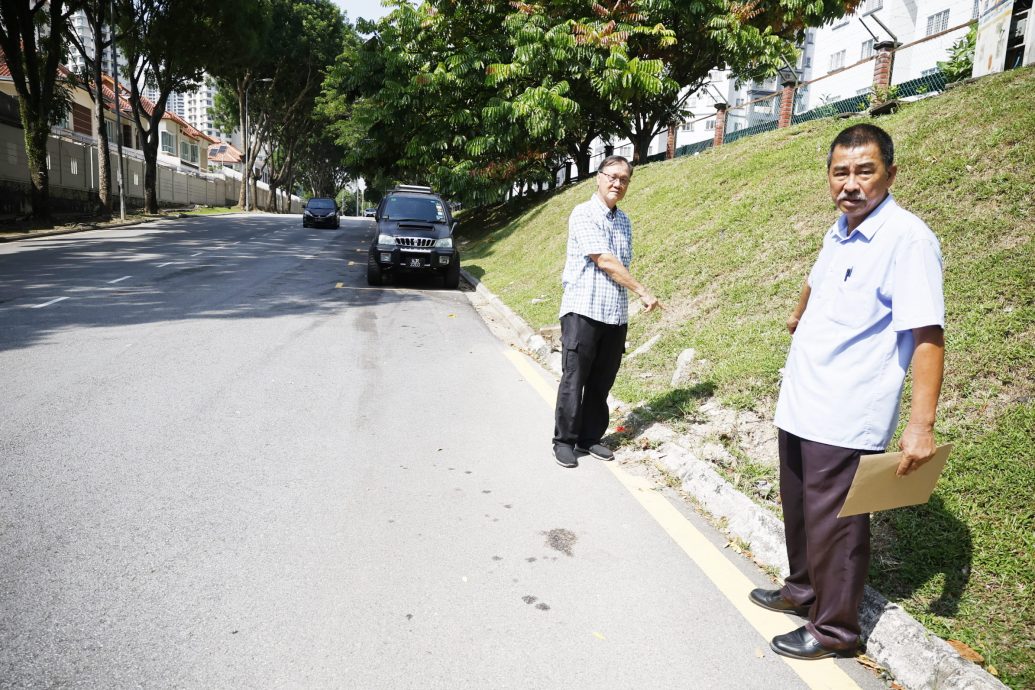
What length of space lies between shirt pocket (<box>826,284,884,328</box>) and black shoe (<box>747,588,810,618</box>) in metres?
1.25

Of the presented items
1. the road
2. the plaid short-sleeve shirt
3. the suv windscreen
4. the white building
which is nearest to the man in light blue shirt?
the road

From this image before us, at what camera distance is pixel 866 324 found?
2553mm

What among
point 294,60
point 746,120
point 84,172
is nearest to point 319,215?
point 84,172

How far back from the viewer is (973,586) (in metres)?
2.98

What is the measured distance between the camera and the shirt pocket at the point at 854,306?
2.53 m

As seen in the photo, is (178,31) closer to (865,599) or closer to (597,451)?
(597,451)

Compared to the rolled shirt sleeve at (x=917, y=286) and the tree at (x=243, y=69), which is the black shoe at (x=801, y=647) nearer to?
the rolled shirt sleeve at (x=917, y=286)

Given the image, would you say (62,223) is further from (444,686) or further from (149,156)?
(444,686)

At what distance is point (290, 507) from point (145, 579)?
90cm

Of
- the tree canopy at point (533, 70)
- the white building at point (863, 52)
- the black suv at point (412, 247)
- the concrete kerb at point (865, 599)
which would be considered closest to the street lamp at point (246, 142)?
the tree canopy at point (533, 70)

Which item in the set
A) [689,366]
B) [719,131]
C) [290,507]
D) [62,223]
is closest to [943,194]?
[689,366]

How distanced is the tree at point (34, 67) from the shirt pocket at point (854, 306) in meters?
26.3

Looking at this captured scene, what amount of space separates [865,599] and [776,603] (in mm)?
355

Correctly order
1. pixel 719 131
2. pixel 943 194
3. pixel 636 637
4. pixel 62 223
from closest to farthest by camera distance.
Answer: pixel 636 637
pixel 943 194
pixel 719 131
pixel 62 223
